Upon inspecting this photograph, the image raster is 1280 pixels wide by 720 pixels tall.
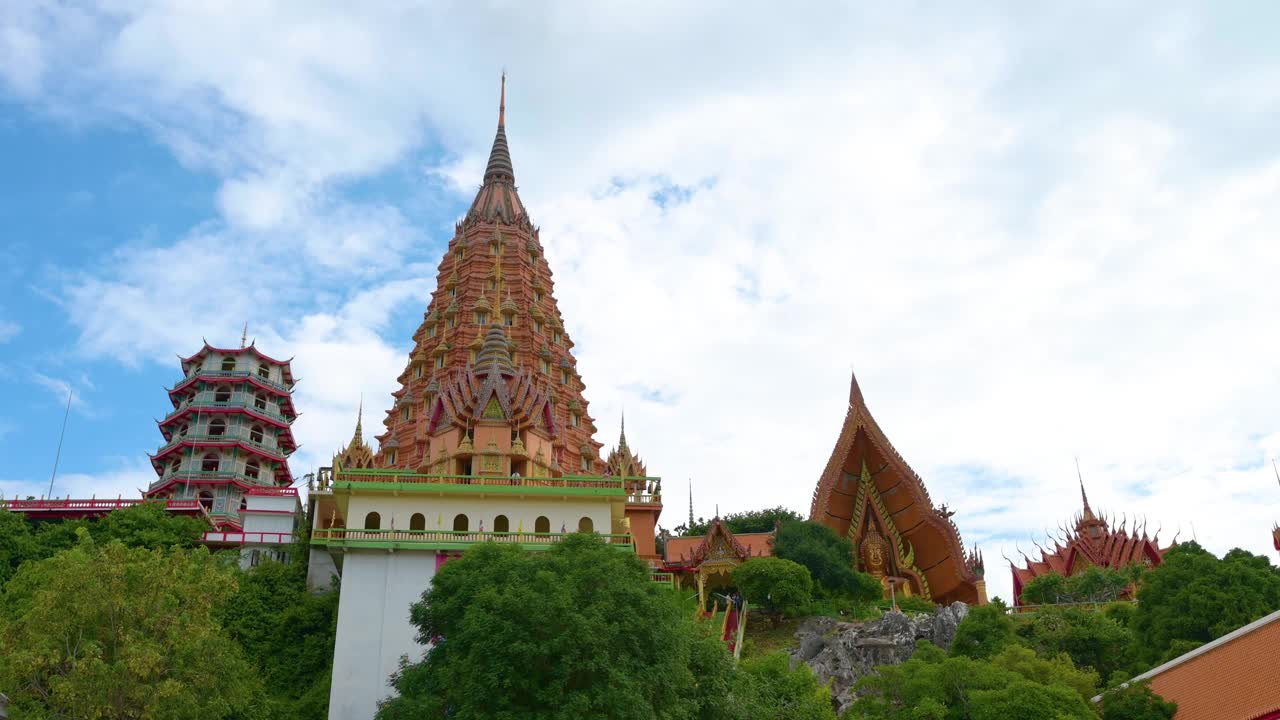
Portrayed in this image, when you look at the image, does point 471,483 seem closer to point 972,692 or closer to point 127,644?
point 127,644

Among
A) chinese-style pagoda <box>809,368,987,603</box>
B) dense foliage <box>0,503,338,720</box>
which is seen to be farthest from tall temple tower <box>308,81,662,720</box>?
chinese-style pagoda <box>809,368,987,603</box>

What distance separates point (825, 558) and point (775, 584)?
4.03 meters

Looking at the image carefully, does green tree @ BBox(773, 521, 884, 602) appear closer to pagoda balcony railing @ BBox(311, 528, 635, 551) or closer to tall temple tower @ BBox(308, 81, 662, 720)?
tall temple tower @ BBox(308, 81, 662, 720)

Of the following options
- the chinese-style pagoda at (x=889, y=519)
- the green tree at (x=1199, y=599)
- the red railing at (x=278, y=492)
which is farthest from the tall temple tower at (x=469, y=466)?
the green tree at (x=1199, y=599)

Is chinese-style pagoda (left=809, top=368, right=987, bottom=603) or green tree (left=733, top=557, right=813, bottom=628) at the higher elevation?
chinese-style pagoda (left=809, top=368, right=987, bottom=603)

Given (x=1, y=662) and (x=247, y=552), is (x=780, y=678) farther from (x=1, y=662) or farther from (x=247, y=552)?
(x=247, y=552)

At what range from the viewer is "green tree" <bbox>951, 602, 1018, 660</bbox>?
1136 inches

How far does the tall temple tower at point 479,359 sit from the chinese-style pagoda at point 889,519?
32.9ft

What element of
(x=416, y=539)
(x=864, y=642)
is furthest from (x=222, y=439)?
(x=864, y=642)

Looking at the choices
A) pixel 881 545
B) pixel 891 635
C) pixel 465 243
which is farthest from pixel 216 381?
pixel 891 635

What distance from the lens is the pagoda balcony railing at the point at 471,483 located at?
30.7m

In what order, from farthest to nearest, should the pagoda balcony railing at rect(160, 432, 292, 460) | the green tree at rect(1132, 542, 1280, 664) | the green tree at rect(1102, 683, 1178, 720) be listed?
1. the pagoda balcony railing at rect(160, 432, 292, 460)
2. the green tree at rect(1132, 542, 1280, 664)
3. the green tree at rect(1102, 683, 1178, 720)

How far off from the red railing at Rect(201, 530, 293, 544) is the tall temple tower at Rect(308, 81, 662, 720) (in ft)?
8.69

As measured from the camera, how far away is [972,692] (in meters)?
21.7
